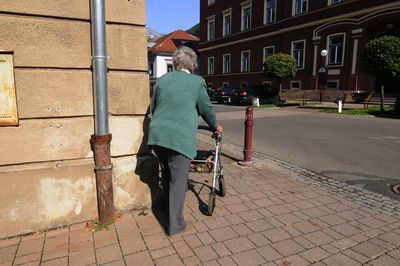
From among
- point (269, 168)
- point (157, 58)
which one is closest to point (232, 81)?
point (157, 58)

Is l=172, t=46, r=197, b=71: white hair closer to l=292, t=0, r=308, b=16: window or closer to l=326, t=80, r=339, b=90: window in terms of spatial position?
l=326, t=80, r=339, b=90: window

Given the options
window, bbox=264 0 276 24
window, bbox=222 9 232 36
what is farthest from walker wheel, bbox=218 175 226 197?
window, bbox=222 9 232 36

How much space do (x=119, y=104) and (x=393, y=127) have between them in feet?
35.5

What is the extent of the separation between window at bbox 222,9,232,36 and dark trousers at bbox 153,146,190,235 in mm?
38755

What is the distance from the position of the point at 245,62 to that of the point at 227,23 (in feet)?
21.3

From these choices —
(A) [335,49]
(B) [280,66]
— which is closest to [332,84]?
(A) [335,49]

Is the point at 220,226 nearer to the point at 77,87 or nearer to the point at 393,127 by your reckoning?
the point at 77,87

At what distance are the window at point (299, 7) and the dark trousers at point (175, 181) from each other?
28.8 m

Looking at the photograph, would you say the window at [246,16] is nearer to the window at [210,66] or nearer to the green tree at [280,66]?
the window at [210,66]

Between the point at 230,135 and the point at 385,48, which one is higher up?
the point at 385,48

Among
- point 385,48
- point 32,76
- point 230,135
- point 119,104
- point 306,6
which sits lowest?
point 230,135

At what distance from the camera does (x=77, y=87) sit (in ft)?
11.2

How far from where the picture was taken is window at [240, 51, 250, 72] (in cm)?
3666

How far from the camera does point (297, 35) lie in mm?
29188
